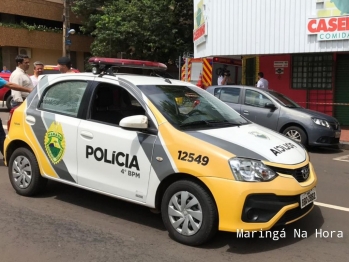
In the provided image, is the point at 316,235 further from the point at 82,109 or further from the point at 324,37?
the point at 324,37

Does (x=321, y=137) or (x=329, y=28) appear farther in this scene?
(x=329, y=28)

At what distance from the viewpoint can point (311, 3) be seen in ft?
40.7

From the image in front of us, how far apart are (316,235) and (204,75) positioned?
14.0 metres

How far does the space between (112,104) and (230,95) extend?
596 cm

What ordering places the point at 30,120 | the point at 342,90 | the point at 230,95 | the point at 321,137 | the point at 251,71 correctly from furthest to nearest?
the point at 251,71 < the point at 342,90 < the point at 230,95 < the point at 321,137 < the point at 30,120

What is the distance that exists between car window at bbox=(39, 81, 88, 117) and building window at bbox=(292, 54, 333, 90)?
36.7 feet

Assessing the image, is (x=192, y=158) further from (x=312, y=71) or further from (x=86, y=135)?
(x=312, y=71)

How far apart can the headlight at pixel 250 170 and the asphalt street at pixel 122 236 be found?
73 centimetres

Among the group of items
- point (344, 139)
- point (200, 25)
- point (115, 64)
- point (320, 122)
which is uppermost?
point (200, 25)

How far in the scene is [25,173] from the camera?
5457 millimetres

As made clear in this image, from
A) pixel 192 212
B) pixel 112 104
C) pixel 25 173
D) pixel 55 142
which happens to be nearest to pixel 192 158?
pixel 192 212

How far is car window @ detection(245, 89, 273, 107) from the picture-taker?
10.2m

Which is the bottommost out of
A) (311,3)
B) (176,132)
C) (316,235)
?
(316,235)

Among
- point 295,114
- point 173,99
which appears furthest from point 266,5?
point 173,99
